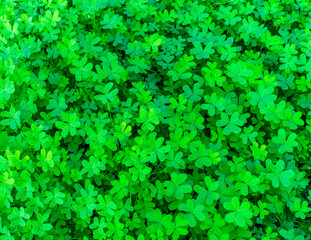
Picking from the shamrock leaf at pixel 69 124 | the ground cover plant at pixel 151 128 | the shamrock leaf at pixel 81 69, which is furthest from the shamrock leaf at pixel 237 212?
the shamrock leaf at pixel 81 69

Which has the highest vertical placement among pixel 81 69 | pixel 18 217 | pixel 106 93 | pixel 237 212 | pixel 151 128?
pixel 81 69

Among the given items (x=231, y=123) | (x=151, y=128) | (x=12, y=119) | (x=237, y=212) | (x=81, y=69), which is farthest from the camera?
(x=81, y=69)

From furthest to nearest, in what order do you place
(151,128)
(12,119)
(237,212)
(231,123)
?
(231,123), (12,119), (151,128), (237,212)

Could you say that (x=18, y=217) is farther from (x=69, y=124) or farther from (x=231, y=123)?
(x=231, y=123)

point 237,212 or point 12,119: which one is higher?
point 12,119

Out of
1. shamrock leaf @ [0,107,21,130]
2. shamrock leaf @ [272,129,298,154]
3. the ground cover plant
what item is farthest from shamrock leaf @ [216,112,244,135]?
shamrock leaf @ [0,107,21,130]

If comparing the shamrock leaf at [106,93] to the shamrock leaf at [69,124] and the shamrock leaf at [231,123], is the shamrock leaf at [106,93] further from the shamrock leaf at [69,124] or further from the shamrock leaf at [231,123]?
the shamrock leaf at [231,123]

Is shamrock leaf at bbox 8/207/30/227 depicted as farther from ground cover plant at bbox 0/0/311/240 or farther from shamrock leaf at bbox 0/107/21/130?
shamrock leaf at bbox 0/107/21/130

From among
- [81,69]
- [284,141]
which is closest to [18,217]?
[81,69]

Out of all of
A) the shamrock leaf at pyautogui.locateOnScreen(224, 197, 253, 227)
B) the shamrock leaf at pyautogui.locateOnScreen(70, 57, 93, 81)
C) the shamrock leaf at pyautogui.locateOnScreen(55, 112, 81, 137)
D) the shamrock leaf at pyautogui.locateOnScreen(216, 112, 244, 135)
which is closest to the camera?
the shamrock leaf at pyautogui.locateOnScreen(224, 197, 253, 227)

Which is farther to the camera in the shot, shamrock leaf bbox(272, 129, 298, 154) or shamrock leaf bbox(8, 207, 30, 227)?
shamrock leaf bbox(272, 129, 298, 154)
